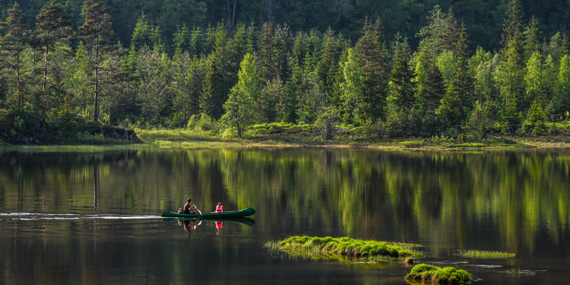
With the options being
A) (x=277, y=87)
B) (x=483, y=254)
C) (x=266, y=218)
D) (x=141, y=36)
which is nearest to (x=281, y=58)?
(x=277, y=87)

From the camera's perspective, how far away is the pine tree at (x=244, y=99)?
120 metres

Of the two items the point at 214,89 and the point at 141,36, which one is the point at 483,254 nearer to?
the point at 214,89

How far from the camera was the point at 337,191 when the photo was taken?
174 ft

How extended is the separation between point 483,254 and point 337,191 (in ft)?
78.1

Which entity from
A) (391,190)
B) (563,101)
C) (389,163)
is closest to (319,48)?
(563,101)

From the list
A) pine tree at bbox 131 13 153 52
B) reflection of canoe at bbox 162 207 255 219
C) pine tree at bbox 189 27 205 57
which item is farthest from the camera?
pine tree at bbox 131 13 153 52

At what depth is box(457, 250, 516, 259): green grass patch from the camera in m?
29.4

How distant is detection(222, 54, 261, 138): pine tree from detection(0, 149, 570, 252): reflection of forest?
34.9 metres

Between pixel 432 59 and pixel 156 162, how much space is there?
73.8m

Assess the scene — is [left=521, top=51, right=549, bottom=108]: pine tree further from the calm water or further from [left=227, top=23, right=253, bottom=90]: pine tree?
[left=227, top=23, right=253, bottom=90]: pine tree

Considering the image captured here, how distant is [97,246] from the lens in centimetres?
3122

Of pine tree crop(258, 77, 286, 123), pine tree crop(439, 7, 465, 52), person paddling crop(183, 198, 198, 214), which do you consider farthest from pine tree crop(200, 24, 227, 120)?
person paddling crop(183, 198, 198, 214)

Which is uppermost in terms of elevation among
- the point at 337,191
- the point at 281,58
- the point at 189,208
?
the point at 281,58

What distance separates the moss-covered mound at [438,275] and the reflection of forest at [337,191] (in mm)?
6589
